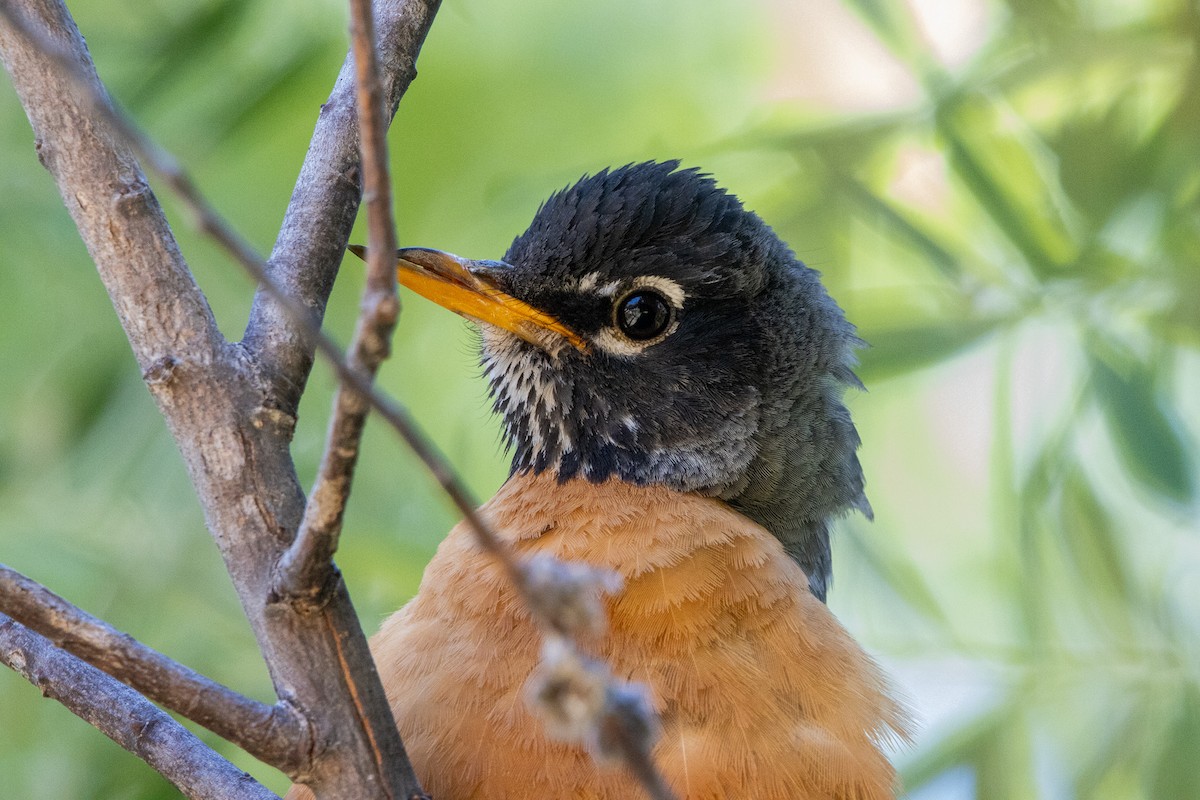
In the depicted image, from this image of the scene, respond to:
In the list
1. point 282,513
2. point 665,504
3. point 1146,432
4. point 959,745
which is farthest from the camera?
point 959,745

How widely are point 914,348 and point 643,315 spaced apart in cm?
109

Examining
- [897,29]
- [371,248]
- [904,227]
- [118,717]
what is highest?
[897,29]

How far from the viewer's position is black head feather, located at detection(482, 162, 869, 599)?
124 inches

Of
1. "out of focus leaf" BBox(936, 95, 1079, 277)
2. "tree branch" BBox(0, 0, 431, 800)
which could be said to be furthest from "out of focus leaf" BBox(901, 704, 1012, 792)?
"tree branch" BBox(0, 0, 431, 800)

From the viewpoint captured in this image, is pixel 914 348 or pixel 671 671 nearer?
pixel 671 671

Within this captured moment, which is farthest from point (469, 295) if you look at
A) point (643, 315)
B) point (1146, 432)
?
point (1146, 432)

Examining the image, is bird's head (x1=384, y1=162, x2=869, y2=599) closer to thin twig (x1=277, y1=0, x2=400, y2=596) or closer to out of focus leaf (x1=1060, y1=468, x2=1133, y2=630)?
out of focus leaf (x1=1060, y1=468, x2=1133, y2=630)

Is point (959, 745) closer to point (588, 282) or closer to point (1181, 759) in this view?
point (1181, 759)

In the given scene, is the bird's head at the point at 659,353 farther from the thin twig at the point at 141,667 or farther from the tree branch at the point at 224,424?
the thin twig at the point at 141,667

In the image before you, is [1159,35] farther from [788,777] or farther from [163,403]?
[163,403]

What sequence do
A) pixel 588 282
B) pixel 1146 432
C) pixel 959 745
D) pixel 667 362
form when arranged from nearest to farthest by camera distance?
pixel 588 282 < pixel 667 362 < pixel 1146 432 < pixel 959 745

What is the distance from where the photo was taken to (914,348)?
3.85 metres

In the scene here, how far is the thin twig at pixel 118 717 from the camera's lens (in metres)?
2.00

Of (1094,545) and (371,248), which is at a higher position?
(1094,545)
